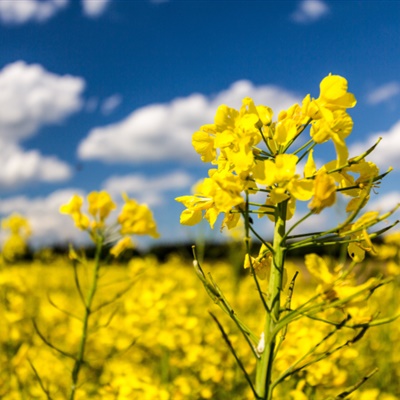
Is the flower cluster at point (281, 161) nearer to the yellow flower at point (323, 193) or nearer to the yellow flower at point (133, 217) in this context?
the yellow flower at point (323, 193)

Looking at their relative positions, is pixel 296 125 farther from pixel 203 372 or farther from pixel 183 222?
pixel 203 372

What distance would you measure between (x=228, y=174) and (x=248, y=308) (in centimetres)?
475

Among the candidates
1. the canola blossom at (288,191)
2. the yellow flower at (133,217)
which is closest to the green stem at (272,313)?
the canola blossom at (288,191)

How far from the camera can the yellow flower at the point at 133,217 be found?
2.31 metres

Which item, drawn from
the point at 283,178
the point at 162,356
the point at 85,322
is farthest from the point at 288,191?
the point at 162,356

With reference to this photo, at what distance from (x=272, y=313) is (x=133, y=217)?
3.94 feet

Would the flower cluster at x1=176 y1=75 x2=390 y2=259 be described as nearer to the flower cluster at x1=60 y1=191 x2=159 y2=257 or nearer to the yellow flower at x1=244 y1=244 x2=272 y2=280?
the yellow flower at x1=244 y1=244 x2=272 y2=280

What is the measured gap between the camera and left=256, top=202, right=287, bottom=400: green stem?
121cm

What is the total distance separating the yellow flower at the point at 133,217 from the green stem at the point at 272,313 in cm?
116

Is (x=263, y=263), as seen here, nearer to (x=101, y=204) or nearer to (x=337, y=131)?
(x=337, y=131)

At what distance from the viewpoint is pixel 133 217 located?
2.33m

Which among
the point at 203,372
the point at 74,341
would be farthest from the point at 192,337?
the point at 74,341

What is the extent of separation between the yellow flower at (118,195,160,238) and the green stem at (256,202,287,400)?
45.6 inches

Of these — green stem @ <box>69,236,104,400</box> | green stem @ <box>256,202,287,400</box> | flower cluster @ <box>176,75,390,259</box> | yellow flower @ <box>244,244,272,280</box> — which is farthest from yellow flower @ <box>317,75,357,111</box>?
green stem @ <box>69,236,104,400</box>
